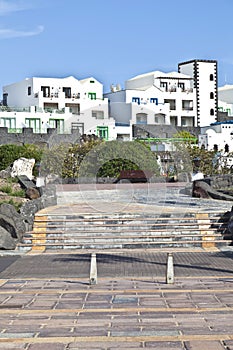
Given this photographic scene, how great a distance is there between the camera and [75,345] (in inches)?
283

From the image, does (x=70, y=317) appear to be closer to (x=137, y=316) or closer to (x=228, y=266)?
(x=137, y=316)

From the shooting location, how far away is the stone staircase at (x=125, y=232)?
55.6 ft

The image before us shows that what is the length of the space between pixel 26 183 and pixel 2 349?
2253 centimetres

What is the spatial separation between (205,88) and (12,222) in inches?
2530

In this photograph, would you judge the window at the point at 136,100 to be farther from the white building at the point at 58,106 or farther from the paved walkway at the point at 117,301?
the paved walkway at the point at 117,301

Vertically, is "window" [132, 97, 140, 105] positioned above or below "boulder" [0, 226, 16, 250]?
above

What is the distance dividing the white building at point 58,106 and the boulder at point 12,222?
4717 centimetres

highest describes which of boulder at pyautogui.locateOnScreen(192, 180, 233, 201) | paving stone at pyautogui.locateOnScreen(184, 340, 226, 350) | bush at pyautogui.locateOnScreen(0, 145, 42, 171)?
bush at pyautogui.locateOnScreen(0, 145, 42, 171)

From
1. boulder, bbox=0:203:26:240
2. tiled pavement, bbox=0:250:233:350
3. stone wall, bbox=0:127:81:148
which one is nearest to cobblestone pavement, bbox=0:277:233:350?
tiled pavement, bbox=0:250:233:350

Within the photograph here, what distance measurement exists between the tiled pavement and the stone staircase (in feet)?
10.9

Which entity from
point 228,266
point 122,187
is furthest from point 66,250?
point 122,187

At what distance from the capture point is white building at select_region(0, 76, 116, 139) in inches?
2576

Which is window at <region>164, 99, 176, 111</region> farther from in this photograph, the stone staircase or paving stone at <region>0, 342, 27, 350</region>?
paving stone at <region>0, 342, 27, 350</region>

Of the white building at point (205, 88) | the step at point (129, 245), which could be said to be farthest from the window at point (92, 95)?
the step at point (129, 245)
